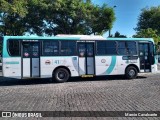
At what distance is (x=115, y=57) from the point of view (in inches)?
760

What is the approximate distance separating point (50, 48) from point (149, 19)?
4708 cm

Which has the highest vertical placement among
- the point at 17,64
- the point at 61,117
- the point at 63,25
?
the point at 63,25

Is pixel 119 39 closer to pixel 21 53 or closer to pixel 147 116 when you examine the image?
pixel 21 53

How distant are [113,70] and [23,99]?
9.01 meters

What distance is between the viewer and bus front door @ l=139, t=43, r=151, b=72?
20188mm

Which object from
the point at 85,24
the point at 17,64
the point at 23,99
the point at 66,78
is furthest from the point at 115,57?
the point at 85,24

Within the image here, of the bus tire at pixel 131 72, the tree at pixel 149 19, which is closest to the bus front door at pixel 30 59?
the bus tire at pixel 131 72

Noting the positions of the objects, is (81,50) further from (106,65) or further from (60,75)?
(60,75)

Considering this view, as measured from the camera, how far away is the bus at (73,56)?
56.2ft

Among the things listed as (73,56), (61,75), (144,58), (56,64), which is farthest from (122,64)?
(56,64)

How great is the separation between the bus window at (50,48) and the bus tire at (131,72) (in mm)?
4830

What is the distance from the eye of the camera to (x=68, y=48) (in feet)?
60.1

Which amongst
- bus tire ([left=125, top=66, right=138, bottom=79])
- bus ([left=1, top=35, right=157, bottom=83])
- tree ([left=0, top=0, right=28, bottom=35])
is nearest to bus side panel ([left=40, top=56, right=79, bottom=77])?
bus ([left=1, top=35, right=157, bottom=83])

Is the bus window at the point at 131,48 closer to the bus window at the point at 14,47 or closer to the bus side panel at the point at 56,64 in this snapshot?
the bus side panel at the point at 56,64
